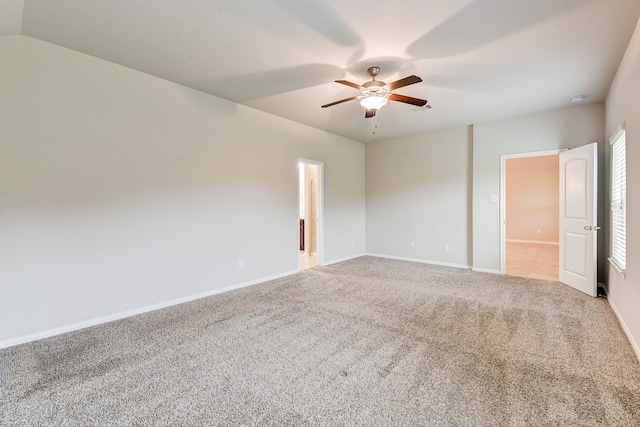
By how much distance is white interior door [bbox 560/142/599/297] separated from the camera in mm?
3836

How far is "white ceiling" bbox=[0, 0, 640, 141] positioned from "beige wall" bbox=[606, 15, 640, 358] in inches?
8.5

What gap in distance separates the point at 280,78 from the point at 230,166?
4.81 ft

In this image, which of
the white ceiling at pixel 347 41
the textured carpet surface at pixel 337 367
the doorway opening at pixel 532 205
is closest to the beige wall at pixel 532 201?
the doorway opening at pixel 532 205

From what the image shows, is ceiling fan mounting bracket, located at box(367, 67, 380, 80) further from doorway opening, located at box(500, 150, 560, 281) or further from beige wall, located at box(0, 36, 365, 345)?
doorway opening, located at box(500, 150, 560, 281)

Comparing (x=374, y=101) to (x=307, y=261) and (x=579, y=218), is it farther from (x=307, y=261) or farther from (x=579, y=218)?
(x=307, y=261)

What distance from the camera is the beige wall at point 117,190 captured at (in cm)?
261

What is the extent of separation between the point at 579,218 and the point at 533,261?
247 centimetres

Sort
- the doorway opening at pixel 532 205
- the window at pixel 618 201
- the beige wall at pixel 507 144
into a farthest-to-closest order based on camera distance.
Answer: the doorway opening at pixel 532 205 < the beige wall at pixel 507 144 < the window at pixel 618 201

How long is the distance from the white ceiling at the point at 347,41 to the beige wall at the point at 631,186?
215mm

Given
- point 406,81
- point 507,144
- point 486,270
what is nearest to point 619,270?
point 486,270

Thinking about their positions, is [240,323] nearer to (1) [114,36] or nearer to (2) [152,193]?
(2) [152,193]

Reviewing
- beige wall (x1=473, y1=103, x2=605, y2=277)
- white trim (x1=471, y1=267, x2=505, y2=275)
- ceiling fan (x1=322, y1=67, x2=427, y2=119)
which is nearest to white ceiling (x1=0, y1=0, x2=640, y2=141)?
ceiling fan (x1=322, y1=67, x2=427, y2=119)

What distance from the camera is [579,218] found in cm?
405

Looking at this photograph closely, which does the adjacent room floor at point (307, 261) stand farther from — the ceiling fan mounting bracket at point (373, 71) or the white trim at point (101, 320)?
the ceiling fan mounting bracket at point (373, 71)
